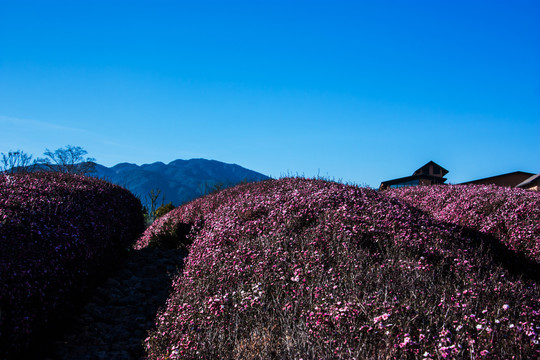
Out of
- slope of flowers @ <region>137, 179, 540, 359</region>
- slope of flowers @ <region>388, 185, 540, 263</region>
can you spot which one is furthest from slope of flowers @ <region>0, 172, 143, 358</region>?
slope of flowers @ <region>388, 185, 540, 263</region>

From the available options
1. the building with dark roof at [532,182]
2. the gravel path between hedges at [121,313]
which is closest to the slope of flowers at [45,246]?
the gravel path between hedges at [121,313]

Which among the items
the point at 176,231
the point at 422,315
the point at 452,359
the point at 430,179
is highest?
the point at 430,179

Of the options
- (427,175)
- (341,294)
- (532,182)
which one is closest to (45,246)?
(341,294)

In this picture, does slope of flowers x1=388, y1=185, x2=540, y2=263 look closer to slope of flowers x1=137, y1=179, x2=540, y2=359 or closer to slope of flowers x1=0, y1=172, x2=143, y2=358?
slope of flowers x1=137, y1=179, x2=540, y2=359

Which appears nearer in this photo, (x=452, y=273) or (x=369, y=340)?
(x=369, y=340)

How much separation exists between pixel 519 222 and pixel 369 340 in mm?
8205

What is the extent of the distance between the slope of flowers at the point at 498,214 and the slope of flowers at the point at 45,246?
922 cm

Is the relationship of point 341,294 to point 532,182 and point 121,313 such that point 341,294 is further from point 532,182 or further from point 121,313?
point 532,182

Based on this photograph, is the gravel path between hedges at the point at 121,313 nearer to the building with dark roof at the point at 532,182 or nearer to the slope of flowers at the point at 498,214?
the slope of flowers at the point at 498,214

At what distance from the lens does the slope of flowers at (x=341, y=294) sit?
4100mm

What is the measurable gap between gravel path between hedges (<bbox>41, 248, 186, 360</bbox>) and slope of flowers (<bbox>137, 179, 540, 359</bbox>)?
0.93m

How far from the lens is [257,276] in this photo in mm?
6062

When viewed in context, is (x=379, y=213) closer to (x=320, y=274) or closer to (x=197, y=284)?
(x=320, y=274)

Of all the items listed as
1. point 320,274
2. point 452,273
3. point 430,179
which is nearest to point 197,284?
point 320,274
